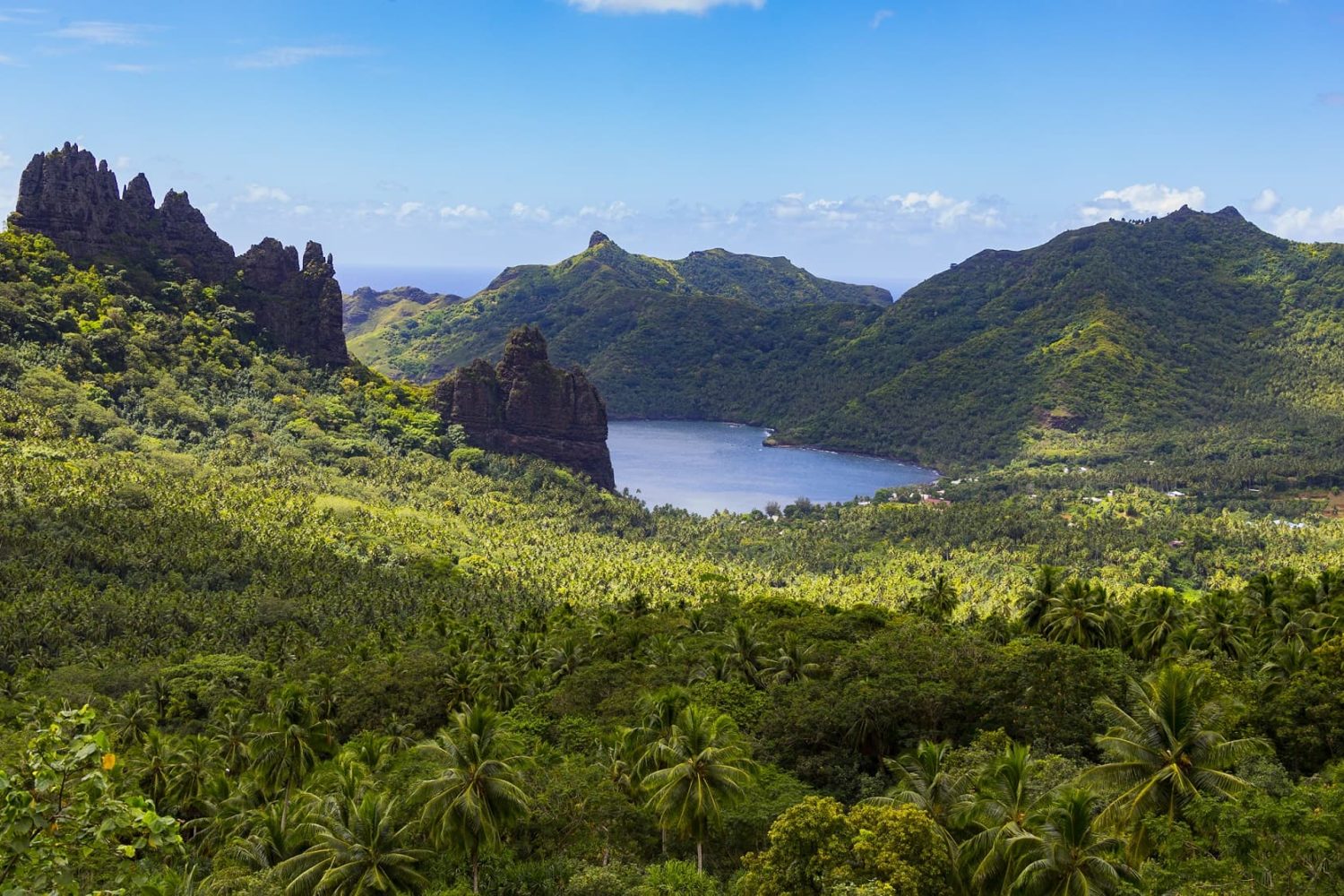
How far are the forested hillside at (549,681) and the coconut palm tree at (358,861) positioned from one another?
137 mm

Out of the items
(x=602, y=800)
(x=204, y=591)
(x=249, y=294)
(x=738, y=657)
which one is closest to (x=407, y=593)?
(x=204, y=591)

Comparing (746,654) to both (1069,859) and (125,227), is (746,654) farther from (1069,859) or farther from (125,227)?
(125,227)

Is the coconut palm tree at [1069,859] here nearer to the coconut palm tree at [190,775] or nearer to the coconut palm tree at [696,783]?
the coconut palm tree at [696,783]

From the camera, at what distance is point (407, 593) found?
112 m

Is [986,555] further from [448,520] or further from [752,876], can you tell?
[752,876]

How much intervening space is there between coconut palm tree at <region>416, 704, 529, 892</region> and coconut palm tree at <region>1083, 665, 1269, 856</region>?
20.6 m

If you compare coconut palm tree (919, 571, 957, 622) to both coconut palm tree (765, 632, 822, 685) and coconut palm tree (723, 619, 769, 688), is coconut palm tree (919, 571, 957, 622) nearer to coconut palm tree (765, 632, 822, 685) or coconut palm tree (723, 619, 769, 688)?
coconut palm tree (765, 632, 822, 685)

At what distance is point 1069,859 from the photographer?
29.9m

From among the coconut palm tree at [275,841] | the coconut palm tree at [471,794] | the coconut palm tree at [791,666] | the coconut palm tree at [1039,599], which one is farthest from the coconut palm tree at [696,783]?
the coconut palm tree at [1039,599]

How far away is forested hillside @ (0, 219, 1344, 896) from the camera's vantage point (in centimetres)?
3216

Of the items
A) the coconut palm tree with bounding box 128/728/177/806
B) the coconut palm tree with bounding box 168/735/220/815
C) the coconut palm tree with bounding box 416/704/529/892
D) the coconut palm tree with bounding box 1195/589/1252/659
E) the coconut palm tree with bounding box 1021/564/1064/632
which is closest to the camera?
the coconut palm tree with bounding box 416/704/529/892

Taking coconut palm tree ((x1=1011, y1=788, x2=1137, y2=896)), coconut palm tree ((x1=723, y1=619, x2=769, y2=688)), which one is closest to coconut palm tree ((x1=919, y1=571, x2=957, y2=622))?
coconut palm tree ((x1=723, y1=619, x2=769, y2=688))

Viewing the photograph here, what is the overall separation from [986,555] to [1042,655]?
111 metres

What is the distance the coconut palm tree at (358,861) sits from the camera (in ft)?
113
